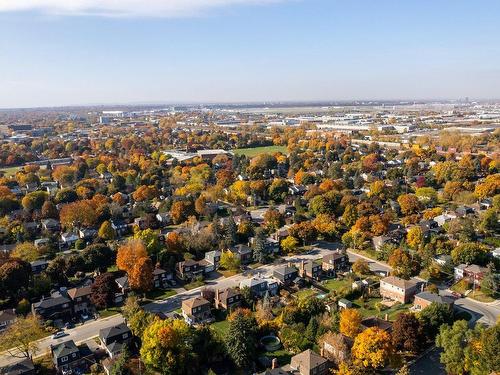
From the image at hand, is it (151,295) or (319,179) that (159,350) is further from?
(319,179)

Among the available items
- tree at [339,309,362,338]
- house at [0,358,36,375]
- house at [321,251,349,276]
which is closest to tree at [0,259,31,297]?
house at [0,358,36,375]

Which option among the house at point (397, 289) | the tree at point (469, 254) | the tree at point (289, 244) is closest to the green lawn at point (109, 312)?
the tree at point (289, 244)

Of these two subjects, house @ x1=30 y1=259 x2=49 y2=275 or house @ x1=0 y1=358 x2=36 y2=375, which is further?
house @ x1=30 y1=259 x2=49 y2=275

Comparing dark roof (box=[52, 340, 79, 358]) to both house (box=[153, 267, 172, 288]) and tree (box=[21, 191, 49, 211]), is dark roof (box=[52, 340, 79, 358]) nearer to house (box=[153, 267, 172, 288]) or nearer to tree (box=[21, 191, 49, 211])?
house (box=[153, 267, 172, 288])

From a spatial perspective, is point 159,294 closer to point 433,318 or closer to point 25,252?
point 25,252

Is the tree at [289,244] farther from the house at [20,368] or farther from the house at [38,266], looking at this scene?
the house at [20,368]

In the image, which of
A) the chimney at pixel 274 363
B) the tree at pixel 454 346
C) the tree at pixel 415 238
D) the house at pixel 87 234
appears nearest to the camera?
the tree at pixel 454 346
